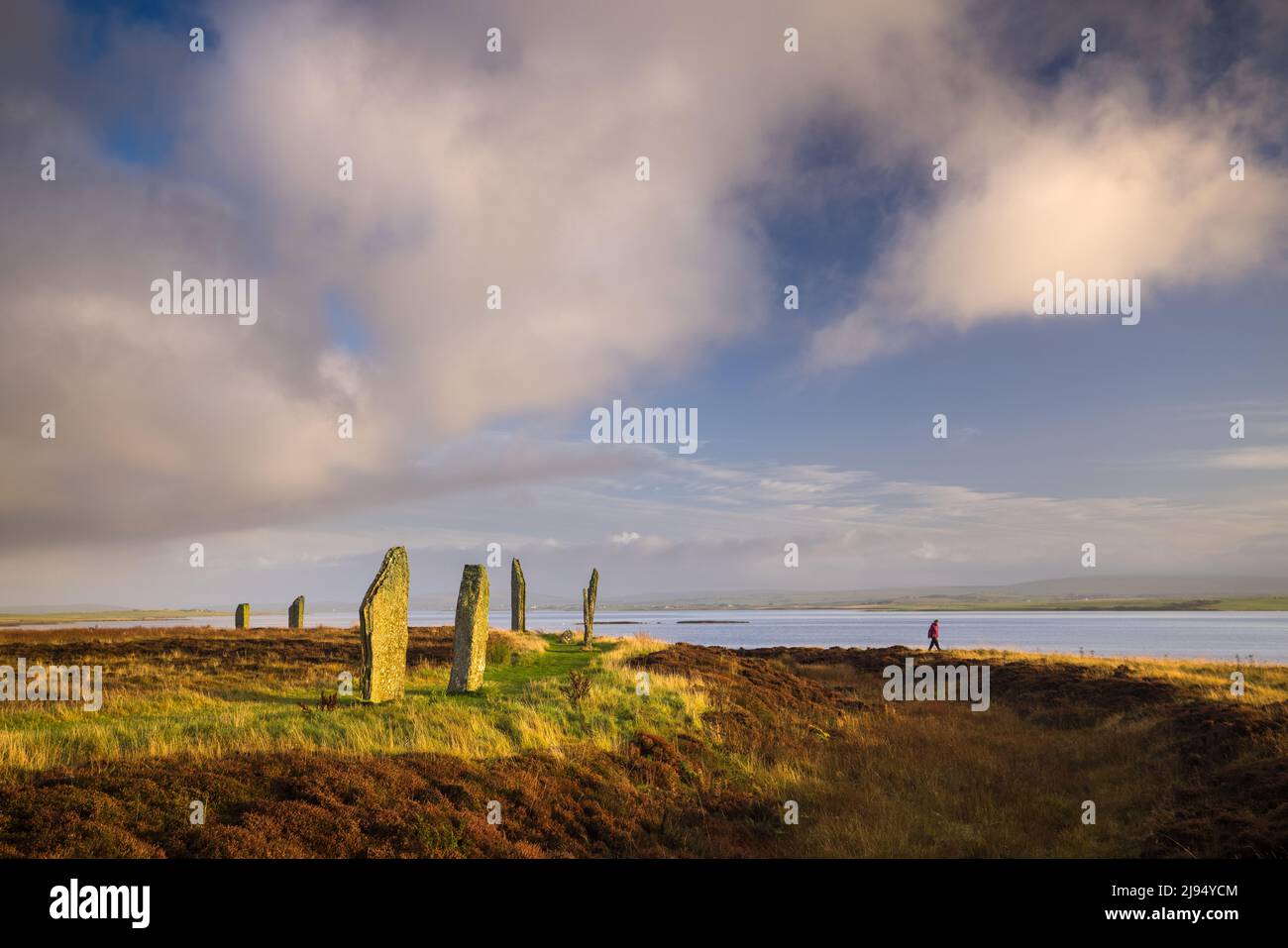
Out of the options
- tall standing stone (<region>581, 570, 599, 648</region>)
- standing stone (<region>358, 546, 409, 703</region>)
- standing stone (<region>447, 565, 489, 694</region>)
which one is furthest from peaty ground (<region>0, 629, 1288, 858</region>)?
tall standing stone (<region>581, 570, 599, 648</region>)

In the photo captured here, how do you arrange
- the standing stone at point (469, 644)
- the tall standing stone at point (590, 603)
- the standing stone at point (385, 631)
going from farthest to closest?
the tall standing stone at point (590, 603) < the standing stone at point (469, 644) < the standing stone at point (385, 631)

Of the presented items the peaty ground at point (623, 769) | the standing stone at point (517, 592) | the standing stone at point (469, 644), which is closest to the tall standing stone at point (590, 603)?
the standing stone at point (517, 592)

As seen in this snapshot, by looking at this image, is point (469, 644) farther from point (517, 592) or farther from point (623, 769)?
point (517, 592)

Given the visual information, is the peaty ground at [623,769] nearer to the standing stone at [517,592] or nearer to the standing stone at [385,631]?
the standing stone at [385,631]

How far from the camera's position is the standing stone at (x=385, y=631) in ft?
57.4

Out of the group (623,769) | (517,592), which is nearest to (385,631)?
(623,769)

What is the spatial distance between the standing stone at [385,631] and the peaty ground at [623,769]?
29.4 inches

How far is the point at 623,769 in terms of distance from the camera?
1418 centimetres

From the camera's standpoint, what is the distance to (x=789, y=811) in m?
13.6

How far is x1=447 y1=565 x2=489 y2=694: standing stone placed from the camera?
62.7 ft

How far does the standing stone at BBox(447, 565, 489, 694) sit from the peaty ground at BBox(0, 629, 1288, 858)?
0.59 meters
